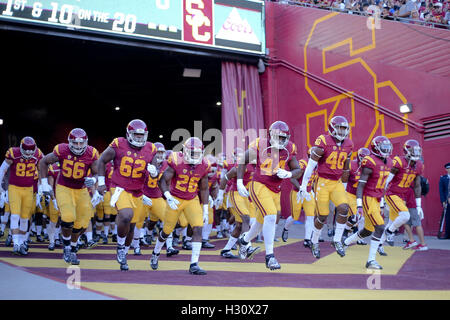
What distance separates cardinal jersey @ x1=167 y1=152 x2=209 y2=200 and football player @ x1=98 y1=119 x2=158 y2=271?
0.31 m

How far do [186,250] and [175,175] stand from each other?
3.45 meters

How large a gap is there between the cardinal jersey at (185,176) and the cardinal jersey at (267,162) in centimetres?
78

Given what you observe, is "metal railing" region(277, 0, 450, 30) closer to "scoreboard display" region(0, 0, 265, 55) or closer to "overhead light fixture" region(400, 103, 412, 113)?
"scoreboard display" region(0, 0, 265, 55)

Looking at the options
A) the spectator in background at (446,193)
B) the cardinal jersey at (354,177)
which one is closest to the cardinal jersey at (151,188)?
the cardinal jersey at (354,177)

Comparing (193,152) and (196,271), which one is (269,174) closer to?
(193,152)

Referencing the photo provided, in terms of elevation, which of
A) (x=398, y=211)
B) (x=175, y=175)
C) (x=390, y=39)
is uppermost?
(x=390, y=39)

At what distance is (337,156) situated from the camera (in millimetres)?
8141

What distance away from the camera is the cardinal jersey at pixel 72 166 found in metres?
7.66

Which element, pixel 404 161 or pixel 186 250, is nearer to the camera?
pixel 404 161

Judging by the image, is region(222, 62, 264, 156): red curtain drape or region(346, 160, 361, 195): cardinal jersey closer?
region(346, 160, 361, 195): cardinal jersey

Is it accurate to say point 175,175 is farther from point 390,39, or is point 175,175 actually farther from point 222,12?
point 222,12

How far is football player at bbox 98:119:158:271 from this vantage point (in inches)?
267

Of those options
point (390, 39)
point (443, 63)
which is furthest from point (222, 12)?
point (443, 63)

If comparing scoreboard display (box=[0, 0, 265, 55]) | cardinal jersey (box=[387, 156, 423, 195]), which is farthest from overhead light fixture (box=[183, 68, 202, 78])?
cardinal jersey (box=[387, 156, 423, 195])
